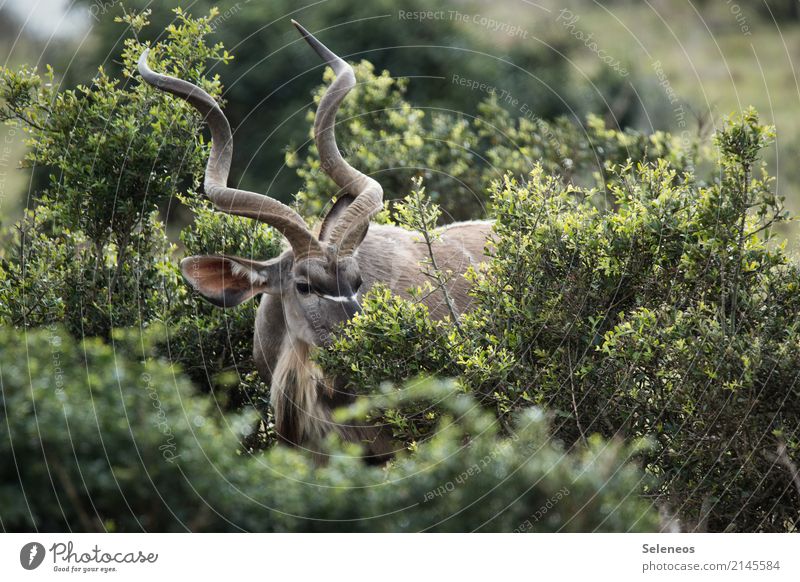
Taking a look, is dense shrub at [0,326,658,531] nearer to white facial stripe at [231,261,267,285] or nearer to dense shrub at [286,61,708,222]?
white facial stripe at [231,261,267,285]

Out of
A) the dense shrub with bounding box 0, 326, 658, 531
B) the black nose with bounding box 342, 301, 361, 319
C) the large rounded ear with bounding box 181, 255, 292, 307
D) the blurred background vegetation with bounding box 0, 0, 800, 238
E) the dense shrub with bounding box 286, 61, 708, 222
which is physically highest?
the blurred background vegetation with bounding box 0, 0, 800, 238

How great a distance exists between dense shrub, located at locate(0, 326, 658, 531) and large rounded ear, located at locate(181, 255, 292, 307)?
260cm

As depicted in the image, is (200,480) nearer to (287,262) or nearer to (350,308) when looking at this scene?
(350,308)

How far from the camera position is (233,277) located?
24.7 feet

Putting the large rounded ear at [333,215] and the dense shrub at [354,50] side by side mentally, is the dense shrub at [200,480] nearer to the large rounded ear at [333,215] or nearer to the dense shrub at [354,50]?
the large rounded ear at [333,215]

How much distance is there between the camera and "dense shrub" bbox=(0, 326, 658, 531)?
4391mm

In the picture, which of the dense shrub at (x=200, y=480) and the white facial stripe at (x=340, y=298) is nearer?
the dense shrub at (x=200, y=480)

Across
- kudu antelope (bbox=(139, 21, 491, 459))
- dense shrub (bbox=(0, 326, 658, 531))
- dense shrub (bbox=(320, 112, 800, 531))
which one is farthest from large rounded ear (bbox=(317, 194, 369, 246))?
dense shrub (bbox=(0, 326, 658, 531))

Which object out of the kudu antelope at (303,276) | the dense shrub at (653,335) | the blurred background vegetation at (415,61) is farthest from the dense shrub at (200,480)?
the blurred background vegetation at (415,61)

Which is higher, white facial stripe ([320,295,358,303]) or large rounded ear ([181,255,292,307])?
large rounded ear ([181,255,292,307])

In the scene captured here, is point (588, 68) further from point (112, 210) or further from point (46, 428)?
point (46, 428)

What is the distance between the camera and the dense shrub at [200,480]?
439cm

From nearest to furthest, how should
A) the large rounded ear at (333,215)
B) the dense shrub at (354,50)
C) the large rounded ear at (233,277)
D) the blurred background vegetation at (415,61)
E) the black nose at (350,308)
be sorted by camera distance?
the black nose at (350,308) < the large rounded ear at (233,277) < the large rounded ear at (333,215) < the blurred background vegetation at (415,61) < the dense shrub at (354,50)
